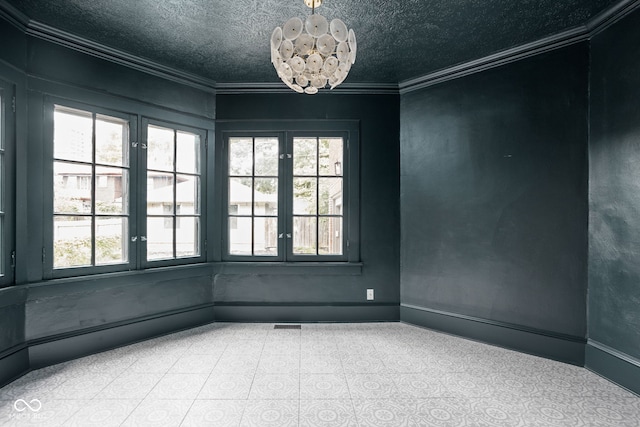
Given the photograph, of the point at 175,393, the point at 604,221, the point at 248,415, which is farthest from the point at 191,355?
the point at 604,221

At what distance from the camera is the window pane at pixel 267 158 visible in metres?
3.87

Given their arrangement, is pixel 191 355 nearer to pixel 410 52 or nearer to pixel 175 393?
pixel 175 393

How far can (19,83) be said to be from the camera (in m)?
2.55

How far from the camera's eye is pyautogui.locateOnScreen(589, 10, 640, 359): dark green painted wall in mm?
2344

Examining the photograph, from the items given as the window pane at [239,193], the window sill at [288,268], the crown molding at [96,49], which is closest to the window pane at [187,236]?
the window sill at [288,268]

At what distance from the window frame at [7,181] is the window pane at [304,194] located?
2479mm

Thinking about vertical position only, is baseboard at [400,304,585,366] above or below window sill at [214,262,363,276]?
below

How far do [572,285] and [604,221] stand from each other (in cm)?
60

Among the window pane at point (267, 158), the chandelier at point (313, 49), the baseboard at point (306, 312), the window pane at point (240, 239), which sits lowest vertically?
the baseboard at point (306, 312)

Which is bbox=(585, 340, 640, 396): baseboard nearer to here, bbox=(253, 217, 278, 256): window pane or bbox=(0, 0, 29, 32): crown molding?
bbox=(253, 217, 278, 256): window pane

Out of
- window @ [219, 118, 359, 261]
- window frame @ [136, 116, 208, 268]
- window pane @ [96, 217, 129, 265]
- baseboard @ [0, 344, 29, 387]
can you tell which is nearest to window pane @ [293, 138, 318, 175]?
window @ [219, 118, 359, 261]

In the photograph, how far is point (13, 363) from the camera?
8.09ft

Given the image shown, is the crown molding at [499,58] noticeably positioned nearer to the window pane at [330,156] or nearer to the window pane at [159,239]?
the window pane at [330,156]

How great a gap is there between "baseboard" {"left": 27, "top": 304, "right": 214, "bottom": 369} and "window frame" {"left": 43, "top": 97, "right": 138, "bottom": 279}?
20.9 inches
